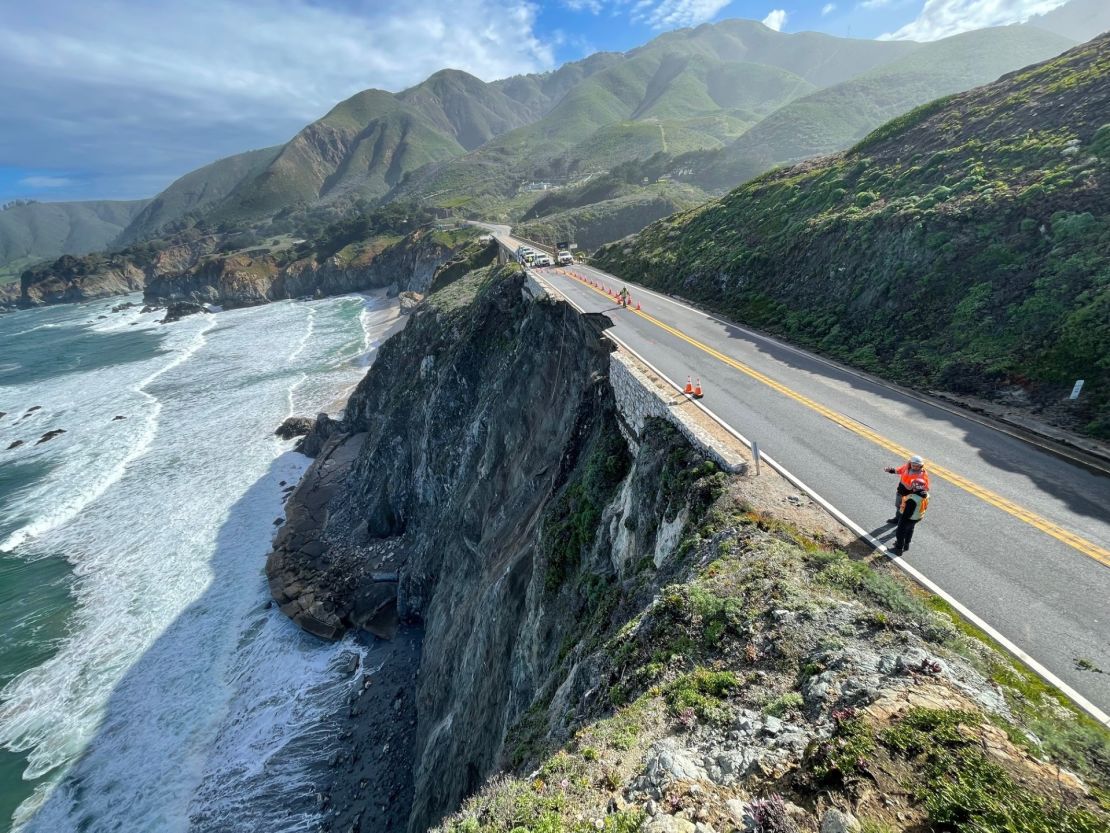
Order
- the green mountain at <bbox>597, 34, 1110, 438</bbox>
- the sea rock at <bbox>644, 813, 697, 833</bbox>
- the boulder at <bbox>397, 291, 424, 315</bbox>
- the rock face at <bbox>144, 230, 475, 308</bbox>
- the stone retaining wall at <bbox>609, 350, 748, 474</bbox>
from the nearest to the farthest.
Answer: the sea rock at <bbox>644, 813, 697, 833</bbox> → the stone retaining wall at <bbox>609, 350, 748, 474</bbox> → the green mountain at <bbox>597, 34, 1110, 438</bbox> → the boulder at <bbox>397, 291, 424, 315</bbox> → the rock face at <bbox>144, 230, 475, 308</bbox>

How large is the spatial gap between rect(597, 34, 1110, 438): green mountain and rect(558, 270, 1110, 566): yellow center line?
3.62 meters

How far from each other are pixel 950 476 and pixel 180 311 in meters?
139

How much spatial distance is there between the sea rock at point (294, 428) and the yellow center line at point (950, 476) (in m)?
39.1

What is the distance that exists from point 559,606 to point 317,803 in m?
13.8

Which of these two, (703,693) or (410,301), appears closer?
(703,693)

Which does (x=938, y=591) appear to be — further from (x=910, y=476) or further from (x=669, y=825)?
(x=669, y=825)

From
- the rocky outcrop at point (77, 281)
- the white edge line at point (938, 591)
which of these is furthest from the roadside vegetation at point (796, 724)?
the rocky outcrop at point (77, 281)

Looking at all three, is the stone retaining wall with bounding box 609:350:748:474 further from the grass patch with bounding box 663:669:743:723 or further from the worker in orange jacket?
the grass patch with bounding box 663:669:743:723

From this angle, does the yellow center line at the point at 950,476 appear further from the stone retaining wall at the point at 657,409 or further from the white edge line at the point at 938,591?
the stone retaining wall at the point at 657,409

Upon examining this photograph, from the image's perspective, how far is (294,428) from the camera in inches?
1804

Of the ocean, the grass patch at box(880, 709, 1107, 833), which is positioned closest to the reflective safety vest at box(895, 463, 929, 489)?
the grass patch at box(880, 709, 1107, 833)

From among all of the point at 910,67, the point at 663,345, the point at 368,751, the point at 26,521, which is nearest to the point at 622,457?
the point at 663,345

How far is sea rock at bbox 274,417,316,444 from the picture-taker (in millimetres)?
45562

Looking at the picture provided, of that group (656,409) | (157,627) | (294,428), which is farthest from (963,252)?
(294,428)
